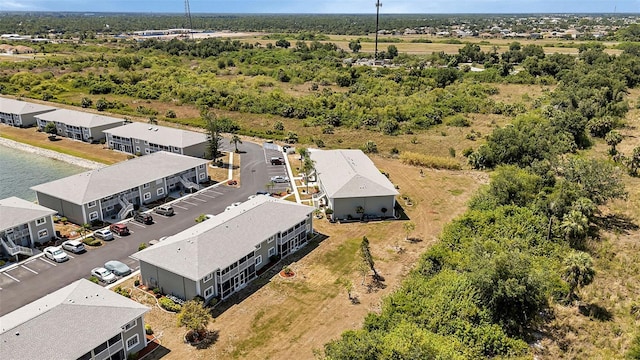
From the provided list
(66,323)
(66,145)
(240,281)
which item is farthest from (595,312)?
(66,145)

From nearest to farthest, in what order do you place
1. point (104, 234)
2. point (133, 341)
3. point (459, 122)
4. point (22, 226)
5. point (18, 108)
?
1. point (133, 341)
2. point (22, 226)
3. point (104, 234)
4. point (18, 108)
5. point (459, 122)

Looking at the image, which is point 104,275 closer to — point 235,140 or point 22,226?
point 22,226

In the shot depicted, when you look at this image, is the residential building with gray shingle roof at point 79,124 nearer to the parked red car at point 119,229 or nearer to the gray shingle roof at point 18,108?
the gray shingle roof at point 18,108

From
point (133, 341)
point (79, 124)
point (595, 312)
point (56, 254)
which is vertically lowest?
point (595, 312)

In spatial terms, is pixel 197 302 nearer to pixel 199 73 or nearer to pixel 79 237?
pixel 79 237

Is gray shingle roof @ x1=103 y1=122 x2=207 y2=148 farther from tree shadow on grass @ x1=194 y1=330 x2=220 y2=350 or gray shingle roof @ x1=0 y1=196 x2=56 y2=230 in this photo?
tree shadow on grass @ x1=194 y1=330 x2=220 y2=350

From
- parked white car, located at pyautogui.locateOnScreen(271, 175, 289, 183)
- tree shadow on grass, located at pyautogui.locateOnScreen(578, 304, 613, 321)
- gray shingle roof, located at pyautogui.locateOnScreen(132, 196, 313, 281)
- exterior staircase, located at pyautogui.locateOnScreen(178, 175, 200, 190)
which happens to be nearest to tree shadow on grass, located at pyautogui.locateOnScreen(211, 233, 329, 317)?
gray shingle roof, located at pyautogui.locateOnScreen(132, 196, 313, 281)

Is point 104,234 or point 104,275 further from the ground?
point 104,234
